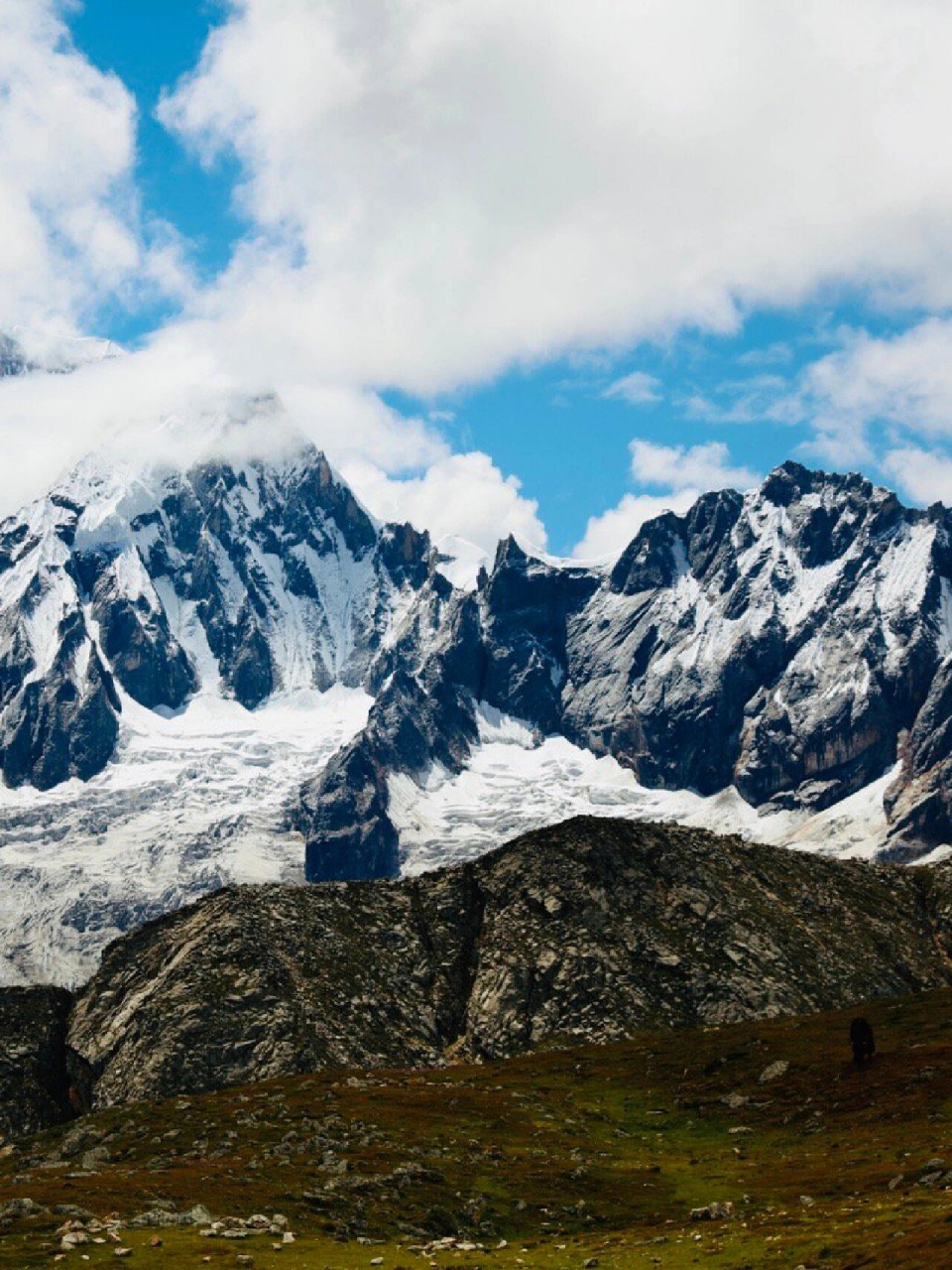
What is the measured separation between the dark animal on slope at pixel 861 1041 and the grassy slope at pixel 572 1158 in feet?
7.12

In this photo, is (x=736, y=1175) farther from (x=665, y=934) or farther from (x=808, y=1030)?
(x=665, y=934)

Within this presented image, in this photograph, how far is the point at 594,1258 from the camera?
2766 inches

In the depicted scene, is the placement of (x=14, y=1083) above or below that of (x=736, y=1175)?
above

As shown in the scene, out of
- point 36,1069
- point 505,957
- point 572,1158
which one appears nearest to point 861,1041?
point 572,1158

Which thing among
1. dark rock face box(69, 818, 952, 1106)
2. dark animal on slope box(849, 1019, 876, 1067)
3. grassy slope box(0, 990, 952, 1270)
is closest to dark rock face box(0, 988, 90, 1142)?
dark rock face box(69, 818, 952, 1106)

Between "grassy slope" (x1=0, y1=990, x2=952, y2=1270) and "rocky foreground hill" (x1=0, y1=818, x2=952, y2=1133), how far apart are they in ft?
58.1

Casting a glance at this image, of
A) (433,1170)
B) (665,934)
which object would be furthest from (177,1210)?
(665,934)

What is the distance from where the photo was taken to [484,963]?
553 feet

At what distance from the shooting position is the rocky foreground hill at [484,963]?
15324 centimetres

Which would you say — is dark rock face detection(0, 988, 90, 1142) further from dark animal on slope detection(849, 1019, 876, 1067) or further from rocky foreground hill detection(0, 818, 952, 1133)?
dark animal on slope detection(849, 1019, 876, 1067)

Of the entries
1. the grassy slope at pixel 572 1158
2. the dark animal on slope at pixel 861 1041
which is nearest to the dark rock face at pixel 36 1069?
the grassy slope at pixel 572 1158

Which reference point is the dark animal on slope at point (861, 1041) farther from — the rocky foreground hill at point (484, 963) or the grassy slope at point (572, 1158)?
the rocky foreground hill at point (484, 963)

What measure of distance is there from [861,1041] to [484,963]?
188 feet

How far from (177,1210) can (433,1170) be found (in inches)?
765
